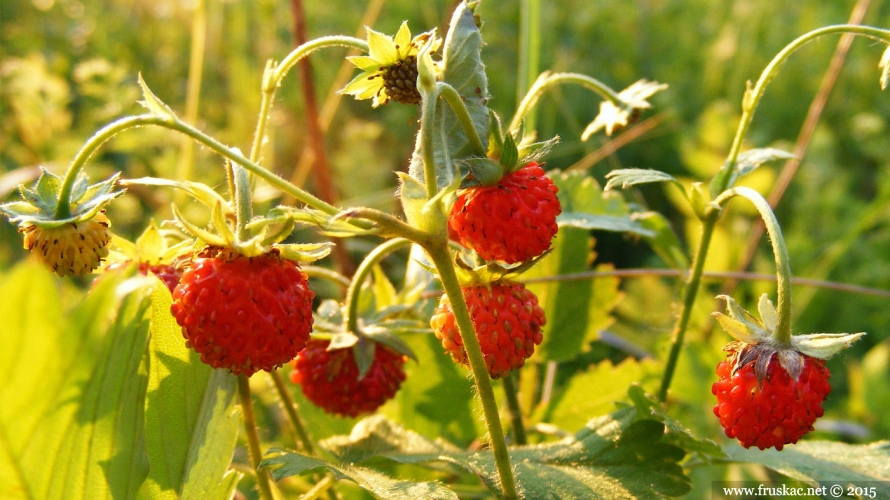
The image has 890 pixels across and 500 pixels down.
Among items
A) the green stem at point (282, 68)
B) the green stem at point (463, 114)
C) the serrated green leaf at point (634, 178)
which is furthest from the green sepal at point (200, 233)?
the serrated green leaf at point (634, 178)

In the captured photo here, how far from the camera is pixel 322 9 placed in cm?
Answer: 392

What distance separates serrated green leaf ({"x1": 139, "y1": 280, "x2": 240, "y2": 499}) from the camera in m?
0.91

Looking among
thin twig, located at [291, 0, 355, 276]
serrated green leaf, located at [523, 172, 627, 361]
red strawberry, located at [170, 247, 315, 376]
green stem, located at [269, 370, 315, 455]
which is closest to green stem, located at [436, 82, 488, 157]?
red strawberry, located at [170, 247, 315, 376]

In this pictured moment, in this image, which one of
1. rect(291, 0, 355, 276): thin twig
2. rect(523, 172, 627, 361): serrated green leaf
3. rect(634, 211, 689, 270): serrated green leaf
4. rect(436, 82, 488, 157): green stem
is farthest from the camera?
rect(291, 0, 355, 276): thin twig

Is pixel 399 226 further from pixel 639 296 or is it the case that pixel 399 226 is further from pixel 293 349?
pixel 639 296

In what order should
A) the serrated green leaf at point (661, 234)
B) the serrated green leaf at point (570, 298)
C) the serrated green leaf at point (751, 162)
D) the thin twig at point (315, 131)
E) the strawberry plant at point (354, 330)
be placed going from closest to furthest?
1. the strawberry plant at point (354, 330)
2. the serrated green leaf at point (751, 162)
3. the serrated green leaf at point (661, 234)
4. the serrated green leaf at point (570, 298)
5. the thin twig at point (315, 131)

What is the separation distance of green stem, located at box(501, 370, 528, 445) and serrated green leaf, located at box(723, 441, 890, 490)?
0.33 meters

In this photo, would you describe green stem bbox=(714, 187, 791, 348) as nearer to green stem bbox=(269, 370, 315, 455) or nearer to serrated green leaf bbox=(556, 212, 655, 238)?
serrated green leaf bbox=(556, 212, 655, 238)

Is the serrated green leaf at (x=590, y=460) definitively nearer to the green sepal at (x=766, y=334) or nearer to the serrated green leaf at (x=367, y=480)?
the serrated green leaf at (x=367, y=480)

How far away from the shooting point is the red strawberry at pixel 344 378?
4.03ft

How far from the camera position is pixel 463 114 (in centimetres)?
90

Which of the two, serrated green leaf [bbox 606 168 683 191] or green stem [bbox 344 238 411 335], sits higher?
serrated green leaf [bbox 606 168 683 191]

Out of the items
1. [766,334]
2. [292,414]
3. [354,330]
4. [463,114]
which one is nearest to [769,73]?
[766,334]

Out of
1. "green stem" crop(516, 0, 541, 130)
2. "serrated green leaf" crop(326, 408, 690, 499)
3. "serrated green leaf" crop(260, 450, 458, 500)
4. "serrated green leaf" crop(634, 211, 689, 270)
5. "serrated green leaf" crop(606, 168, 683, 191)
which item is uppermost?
"green stem" crop(516, 0, 541, 130)
